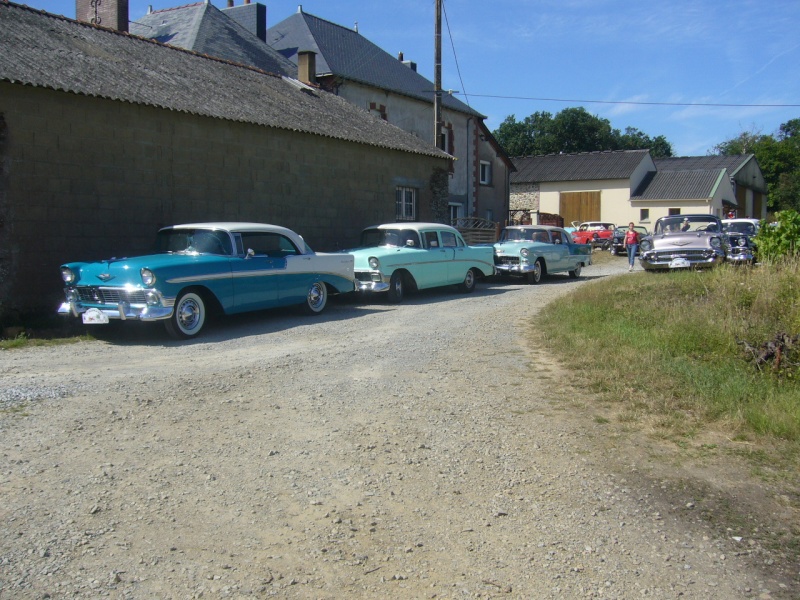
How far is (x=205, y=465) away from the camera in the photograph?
5.04m

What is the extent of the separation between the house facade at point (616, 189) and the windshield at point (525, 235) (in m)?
27.8

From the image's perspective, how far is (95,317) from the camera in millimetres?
10000

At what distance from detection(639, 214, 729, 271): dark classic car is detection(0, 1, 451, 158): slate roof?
6741 millimetres

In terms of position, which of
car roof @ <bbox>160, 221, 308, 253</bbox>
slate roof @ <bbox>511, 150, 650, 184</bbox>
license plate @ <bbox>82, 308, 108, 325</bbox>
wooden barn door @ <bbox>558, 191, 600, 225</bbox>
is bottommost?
license plate @ <bbox>82, 308, 108, 325</bbox>

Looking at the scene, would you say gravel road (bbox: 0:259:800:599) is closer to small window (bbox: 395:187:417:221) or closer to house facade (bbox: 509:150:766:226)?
small window (bbox: 395:187:417:221)

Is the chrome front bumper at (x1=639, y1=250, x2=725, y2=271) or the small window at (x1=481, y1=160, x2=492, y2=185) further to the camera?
the small window at (x1=481, y1=160, x2=492, y2=185)

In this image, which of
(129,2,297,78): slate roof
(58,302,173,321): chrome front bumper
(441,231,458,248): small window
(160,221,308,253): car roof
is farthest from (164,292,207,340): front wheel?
(129,2,297,78): slate roof

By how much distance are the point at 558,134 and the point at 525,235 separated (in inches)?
2541

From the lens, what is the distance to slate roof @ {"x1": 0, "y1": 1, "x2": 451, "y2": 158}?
1315 cm

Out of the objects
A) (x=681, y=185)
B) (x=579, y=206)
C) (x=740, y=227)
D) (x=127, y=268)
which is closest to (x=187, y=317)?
(x=127, y=268)

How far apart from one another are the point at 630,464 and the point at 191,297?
6.91 metres

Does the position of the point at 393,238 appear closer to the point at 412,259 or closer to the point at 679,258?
the point at 412,259

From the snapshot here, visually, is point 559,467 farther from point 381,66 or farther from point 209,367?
point 381,66

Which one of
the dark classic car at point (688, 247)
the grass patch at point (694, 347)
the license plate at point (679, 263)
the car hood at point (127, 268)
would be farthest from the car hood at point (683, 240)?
the car hood at point (127, 268)
